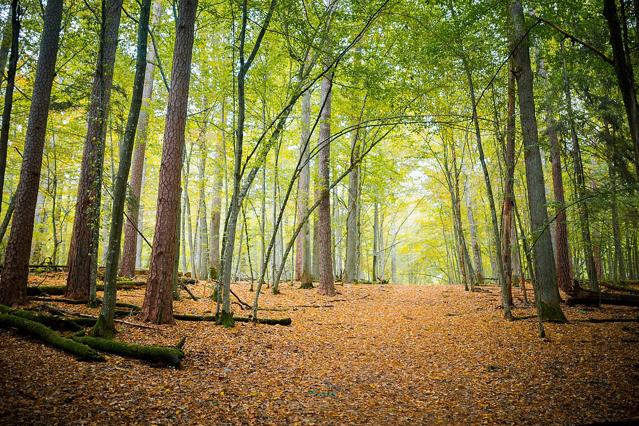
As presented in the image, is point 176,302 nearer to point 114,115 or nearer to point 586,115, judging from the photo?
point 114,115

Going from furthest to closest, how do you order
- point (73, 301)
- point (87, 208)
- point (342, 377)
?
1. point (87, 208)
2. point (73, 301)
3. point (342, 377)

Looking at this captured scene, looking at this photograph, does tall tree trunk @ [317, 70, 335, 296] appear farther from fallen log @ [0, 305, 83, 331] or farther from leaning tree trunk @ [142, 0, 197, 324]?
fallen log @ [0, 305, 83, 331]

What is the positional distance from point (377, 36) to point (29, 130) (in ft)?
31.0

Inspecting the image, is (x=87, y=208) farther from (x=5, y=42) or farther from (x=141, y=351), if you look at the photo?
(x=5, y=42)

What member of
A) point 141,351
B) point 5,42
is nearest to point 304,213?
point 141,351

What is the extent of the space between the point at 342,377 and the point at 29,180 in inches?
243

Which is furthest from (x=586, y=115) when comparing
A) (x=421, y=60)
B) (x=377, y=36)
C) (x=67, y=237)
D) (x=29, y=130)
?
(x=67, y=237)

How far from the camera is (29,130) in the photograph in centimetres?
595

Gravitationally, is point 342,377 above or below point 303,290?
below

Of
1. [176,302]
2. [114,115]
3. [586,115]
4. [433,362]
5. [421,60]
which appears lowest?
[433,362]

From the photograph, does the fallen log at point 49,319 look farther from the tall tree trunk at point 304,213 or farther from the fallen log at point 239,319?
the tall tree trunk at point 304,213

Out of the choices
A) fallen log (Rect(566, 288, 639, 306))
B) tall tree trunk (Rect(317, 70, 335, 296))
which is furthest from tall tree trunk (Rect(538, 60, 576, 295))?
tall tree trunk (Rect(317, 70, 335, 296))

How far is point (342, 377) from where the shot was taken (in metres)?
4.67

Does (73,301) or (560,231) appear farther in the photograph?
(560,231)
